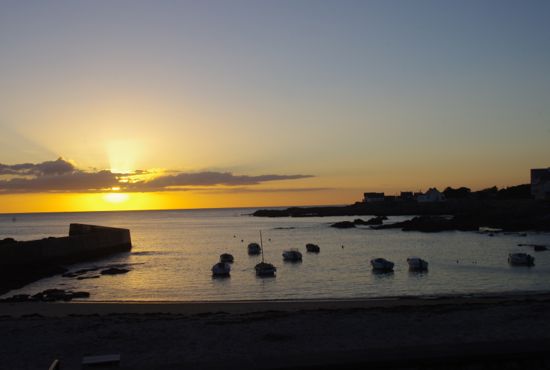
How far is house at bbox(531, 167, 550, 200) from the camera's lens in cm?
12119

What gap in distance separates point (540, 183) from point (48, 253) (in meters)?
110

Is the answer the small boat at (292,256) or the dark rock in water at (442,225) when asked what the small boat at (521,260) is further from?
the dark rock in water at (442,225)

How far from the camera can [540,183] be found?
12412 cm

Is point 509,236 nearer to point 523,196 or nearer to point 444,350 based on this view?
point 523,196

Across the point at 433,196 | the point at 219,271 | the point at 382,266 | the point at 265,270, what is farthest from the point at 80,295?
the point at 433,196

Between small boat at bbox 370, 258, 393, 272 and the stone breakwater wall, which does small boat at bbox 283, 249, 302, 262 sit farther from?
the stone breakwater wall

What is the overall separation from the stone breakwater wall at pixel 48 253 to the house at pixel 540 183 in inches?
3692

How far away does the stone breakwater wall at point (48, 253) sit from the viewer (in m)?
41.2

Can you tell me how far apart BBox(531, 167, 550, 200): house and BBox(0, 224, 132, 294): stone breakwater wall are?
93.8 meters

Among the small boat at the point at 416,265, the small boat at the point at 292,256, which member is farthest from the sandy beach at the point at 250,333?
the small boat at the point at 292,256

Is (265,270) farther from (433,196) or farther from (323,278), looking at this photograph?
(433,196)

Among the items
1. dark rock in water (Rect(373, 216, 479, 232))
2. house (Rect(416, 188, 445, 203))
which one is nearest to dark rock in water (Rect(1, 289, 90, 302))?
dark rock in water (Rect(373, 216, 479, 232))

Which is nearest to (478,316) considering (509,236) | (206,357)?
(206,357)

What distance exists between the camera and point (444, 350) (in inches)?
210
